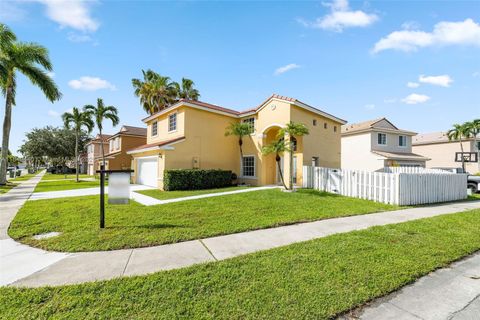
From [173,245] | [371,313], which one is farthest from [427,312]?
[173,245]

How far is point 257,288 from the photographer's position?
3.33 metres

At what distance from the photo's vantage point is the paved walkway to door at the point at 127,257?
149 inches

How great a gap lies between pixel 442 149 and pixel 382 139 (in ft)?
53.3

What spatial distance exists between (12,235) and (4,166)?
19.5 metres

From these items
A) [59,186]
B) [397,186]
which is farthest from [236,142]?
[59,186]

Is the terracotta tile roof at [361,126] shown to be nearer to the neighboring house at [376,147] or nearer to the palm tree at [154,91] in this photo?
the neighboring house at [376,147]

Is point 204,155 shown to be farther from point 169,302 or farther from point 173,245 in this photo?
point 169,302

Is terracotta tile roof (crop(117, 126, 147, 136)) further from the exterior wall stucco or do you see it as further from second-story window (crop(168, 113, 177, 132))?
the exterior wall stucco

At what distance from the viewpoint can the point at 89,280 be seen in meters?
3.60

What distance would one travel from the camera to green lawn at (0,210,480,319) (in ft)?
9.34

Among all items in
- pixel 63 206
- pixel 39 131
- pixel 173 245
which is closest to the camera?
pixel 173 245

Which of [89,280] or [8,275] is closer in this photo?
[89,280]

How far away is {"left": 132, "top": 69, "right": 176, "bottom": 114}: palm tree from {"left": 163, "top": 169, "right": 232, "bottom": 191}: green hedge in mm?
18730

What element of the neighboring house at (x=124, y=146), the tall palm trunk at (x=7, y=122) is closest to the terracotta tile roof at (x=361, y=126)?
the neighboring house at (x=124, y=146)
